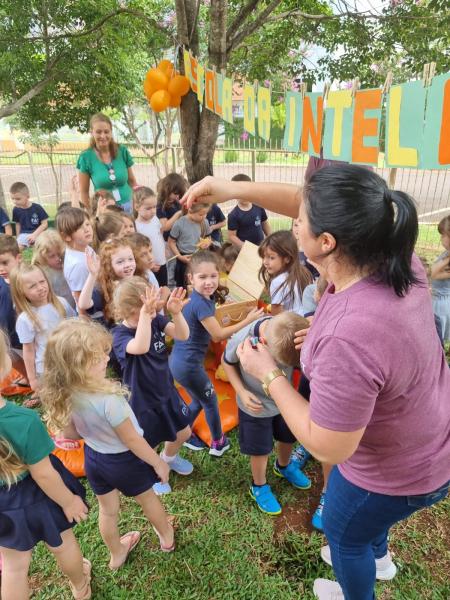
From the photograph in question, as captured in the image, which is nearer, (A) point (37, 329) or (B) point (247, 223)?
(A) point (37, 329)

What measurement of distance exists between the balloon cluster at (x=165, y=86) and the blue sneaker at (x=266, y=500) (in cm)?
531

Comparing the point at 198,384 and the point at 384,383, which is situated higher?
the point at 384,383

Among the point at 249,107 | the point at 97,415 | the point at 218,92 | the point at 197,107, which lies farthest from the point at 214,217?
the point at 97,415

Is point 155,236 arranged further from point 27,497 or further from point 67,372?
point 27,497

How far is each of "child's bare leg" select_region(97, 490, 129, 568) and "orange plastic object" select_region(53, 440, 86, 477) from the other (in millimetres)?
745

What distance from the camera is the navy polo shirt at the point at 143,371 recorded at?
2182mm

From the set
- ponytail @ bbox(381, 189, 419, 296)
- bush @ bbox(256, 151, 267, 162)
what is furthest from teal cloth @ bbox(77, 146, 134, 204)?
bush @ bbox(256, 151, 267, 162)

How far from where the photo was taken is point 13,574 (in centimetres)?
168

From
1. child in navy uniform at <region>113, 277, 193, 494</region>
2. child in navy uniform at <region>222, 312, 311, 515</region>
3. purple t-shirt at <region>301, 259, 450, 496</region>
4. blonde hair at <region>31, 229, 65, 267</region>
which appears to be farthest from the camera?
blonde hair at <region>31, 229, 65, 267</region>

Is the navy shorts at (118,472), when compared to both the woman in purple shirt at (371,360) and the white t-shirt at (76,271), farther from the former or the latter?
the white t-shirt at (76,271)

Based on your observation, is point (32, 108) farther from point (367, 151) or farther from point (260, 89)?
point (367, 151)

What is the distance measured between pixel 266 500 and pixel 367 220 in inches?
77.7

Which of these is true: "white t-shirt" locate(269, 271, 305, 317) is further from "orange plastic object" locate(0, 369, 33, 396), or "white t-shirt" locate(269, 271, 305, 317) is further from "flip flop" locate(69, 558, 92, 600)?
"orange plastic object" locate(0, 369, 33, 396)

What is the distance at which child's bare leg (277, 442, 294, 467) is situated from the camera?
2.51m
